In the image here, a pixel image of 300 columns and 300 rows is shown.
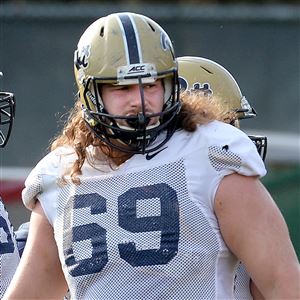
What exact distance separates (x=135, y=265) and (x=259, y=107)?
27.3ft

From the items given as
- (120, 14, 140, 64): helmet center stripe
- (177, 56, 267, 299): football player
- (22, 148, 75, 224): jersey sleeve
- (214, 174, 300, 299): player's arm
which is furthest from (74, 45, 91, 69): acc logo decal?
(177, 56, 267, 299): football player

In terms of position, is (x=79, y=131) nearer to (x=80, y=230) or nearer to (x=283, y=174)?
(x=80, y=230)

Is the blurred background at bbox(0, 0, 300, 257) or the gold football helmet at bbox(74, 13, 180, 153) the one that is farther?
the blurred background at bbox(0, 0, 300, 257)

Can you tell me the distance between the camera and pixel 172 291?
3.51 meters

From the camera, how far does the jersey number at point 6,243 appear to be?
426cm

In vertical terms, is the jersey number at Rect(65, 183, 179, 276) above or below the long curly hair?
below

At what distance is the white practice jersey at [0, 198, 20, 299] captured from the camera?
14.0 feet

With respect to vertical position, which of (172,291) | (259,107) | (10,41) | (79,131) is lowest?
(259,107)

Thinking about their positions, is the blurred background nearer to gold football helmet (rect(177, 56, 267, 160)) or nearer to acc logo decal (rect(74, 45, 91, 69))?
gold football helmet (rect(177, 56, 267, 160))

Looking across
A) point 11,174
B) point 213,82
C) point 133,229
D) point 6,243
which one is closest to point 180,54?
point 11,174

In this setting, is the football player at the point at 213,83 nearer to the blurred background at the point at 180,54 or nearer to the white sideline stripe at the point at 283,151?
the white sideline stripe at the point at 283,151

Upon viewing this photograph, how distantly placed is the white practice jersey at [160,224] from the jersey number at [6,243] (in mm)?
647

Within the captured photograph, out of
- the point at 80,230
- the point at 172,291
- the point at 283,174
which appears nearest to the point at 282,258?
the point at 172,291

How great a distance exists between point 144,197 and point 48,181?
324 mm
